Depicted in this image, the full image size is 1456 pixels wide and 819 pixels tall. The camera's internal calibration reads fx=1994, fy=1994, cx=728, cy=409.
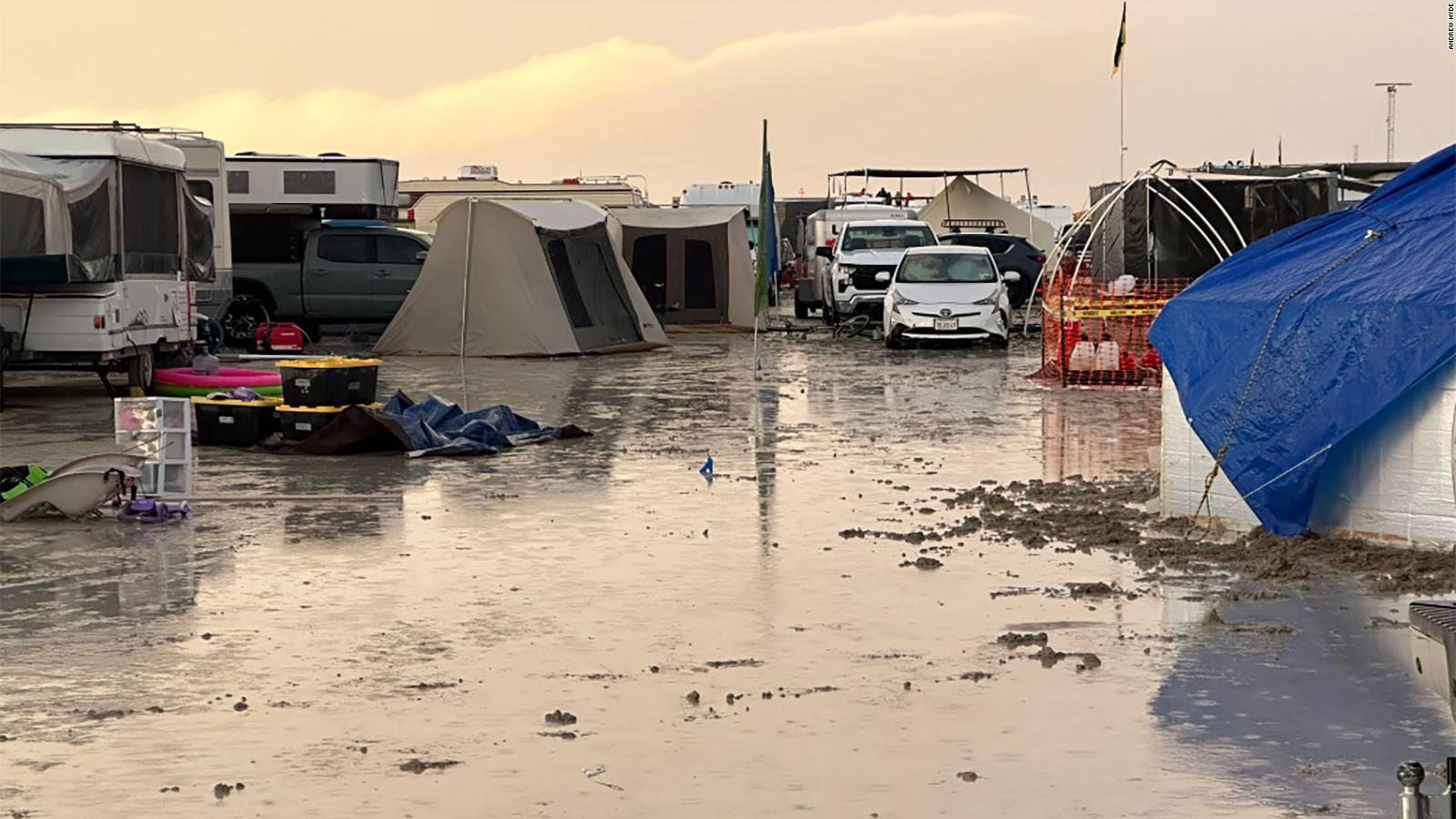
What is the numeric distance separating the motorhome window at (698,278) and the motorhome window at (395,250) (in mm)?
6080

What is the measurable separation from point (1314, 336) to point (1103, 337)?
12.1 m

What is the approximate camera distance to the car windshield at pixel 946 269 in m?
28.9

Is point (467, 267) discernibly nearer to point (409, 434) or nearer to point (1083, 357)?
point (1083, 357)

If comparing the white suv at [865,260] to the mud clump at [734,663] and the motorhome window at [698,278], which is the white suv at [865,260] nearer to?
the motorhome window at [698,278]

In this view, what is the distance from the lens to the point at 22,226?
18.9 meters

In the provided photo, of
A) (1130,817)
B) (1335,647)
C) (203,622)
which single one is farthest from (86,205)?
(1130,817)

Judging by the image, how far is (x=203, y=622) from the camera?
29.1 feet

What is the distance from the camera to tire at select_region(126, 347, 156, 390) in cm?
2019

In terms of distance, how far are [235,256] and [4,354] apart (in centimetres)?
1264

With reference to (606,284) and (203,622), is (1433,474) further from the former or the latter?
(606,284)

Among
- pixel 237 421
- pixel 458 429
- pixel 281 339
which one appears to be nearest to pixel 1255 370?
pixel 458 429

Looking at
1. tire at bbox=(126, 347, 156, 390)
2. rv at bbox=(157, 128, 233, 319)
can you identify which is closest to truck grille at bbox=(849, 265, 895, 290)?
rv at bbox=(157, 128, 233, 319)

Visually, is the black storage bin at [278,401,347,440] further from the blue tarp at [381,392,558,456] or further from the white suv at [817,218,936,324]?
the white suv at [817,218,936,324]

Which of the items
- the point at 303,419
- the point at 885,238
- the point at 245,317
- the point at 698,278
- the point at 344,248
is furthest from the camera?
the point at 698,278
